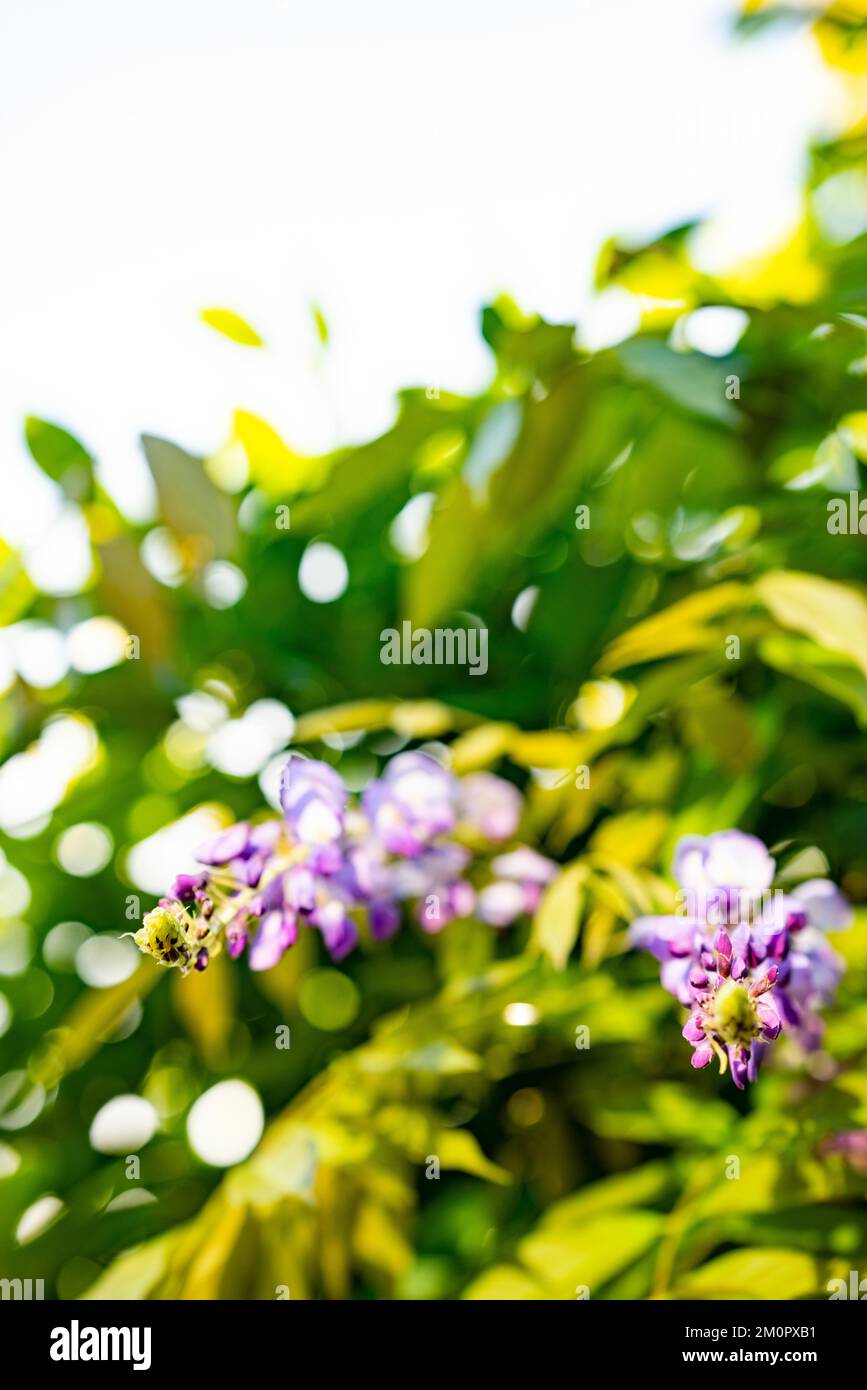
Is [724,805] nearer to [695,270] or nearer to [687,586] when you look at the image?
[687,586]

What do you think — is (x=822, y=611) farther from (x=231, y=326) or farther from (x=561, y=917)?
(x=231, y=326)

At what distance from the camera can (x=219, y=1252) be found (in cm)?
48

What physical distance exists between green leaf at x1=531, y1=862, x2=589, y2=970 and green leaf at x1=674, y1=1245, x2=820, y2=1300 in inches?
5.6

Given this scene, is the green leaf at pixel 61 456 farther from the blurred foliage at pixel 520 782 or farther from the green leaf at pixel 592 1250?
the green leaf at pixel 592 1250

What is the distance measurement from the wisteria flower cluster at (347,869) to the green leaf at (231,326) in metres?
0.30

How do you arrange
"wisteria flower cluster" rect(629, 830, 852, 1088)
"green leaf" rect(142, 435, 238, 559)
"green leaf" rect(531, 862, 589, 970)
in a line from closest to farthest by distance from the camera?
"wisteria flower cluster" rect(629, 830, 852, 1088) → "green leaf" rect(531, 862, 589, 970) → "green leaf" rect(142, 435, 238, 559)

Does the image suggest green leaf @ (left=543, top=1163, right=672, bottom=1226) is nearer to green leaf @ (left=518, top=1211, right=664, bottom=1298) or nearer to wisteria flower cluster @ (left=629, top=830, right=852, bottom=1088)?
green leaf @ (left=518, top=1211, right=664, bottom=1298)

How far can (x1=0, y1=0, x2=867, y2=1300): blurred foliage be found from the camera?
0.50 metres

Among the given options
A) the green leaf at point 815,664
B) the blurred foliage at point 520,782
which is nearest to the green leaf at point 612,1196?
the blurred foliage at point 520,782

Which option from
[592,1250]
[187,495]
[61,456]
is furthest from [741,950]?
[61,456]

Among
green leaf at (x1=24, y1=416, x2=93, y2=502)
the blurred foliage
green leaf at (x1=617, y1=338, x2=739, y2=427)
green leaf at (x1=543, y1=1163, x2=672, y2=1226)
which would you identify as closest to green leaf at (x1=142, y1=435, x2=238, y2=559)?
the blurred foliage

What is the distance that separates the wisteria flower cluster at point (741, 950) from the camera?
0.33 metres
